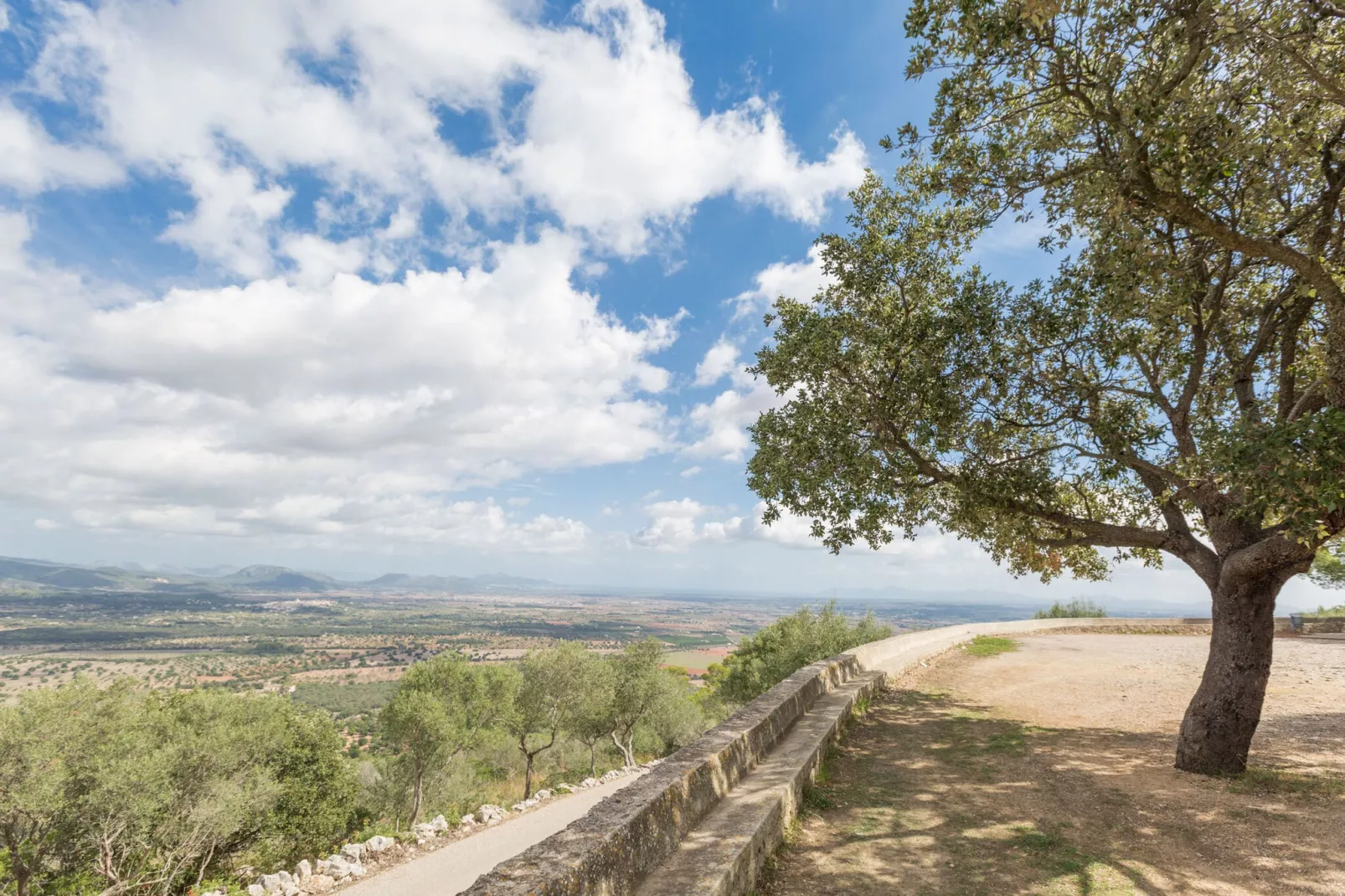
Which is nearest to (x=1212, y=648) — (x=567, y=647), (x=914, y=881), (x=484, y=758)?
(x=914, y=881)

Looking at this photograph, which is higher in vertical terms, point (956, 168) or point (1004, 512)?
point (956, 168)

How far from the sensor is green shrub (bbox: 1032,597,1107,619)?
42.6 meters

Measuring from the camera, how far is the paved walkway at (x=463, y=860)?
15555 millimetres

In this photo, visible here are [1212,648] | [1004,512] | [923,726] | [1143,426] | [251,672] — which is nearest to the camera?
[1212,648]

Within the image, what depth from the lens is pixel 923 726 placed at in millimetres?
12211

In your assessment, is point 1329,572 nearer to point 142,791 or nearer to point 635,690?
point 635,690

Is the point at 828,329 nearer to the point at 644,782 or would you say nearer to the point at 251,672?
the point at 644,782

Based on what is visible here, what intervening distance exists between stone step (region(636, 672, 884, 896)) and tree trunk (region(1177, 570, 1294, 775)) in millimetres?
5500

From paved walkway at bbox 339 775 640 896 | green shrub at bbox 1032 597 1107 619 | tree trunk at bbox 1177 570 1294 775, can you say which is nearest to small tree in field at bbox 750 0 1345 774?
tree trunk at bbox 1177 570 1294 775

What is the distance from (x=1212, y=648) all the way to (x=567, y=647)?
1456 inches

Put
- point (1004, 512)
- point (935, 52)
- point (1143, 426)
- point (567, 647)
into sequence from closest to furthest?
point (935, 52)
point (1143, 426)
point (1004, 512)
point (567, 647)

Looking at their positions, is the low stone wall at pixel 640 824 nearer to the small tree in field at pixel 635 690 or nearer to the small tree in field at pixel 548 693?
the small tree in field at pixel 548 693

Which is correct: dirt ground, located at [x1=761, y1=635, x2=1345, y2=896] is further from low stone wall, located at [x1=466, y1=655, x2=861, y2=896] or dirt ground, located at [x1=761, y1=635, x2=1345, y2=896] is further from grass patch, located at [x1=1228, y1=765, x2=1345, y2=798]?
low stone wall, located at [x1=466, y1=655, x2=861, y2=896]

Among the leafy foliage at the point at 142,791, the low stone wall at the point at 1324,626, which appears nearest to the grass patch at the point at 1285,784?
the low stone wall at the point at 1324,626
